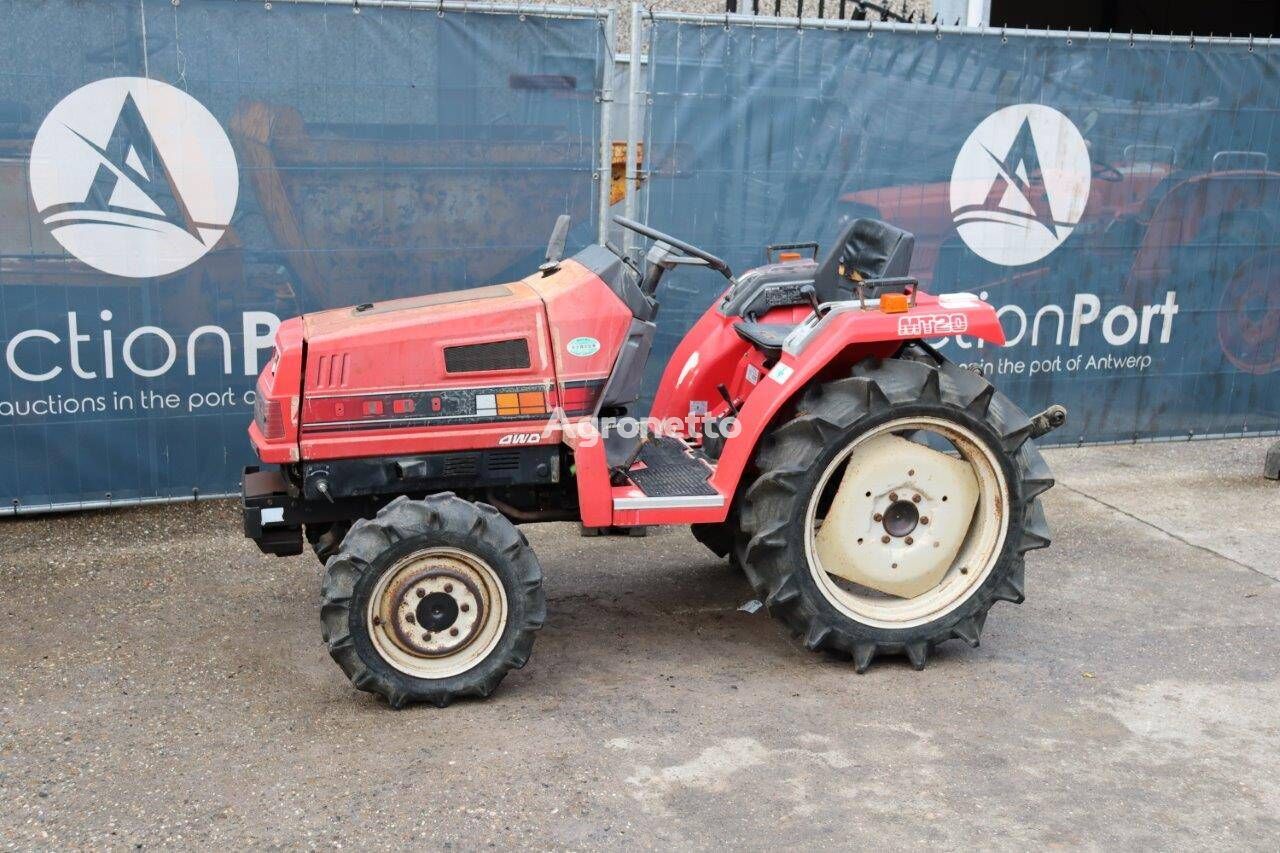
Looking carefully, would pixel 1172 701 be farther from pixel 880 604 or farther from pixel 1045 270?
pixel 1045 270

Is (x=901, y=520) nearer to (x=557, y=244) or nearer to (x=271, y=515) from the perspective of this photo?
(x=557, y=244)

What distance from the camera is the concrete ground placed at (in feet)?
12.5

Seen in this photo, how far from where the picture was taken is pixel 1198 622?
17.8 feet

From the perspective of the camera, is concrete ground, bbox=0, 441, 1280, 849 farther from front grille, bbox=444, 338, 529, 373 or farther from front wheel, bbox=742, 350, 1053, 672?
front grille, bbox=444, 338, 529, 373

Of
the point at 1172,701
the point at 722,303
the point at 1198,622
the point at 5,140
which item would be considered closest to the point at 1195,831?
the point at 1172,701

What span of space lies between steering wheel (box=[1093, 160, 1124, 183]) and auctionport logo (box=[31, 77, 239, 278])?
188 inches

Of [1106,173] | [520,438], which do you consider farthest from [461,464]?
[1106,173]

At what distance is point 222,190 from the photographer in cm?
624

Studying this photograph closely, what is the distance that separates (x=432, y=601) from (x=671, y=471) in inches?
45.7

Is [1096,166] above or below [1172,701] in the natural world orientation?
above

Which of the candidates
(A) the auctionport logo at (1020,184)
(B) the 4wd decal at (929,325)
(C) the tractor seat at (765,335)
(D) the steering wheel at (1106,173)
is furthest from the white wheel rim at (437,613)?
(D) the steering wheel at (1106,173)

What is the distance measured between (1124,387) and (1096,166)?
4.44ft

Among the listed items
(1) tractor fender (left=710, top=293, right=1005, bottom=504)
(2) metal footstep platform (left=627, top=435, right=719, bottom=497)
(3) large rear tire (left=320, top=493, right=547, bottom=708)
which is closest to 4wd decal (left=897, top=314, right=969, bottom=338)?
(1) tractor fender (left=710, top=293, right=1005, bottom=504)

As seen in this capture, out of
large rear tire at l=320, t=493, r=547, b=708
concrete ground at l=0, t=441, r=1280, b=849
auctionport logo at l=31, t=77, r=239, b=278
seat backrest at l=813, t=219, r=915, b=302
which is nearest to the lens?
concrete ground at l=0, t=441, r=1280, b=849
